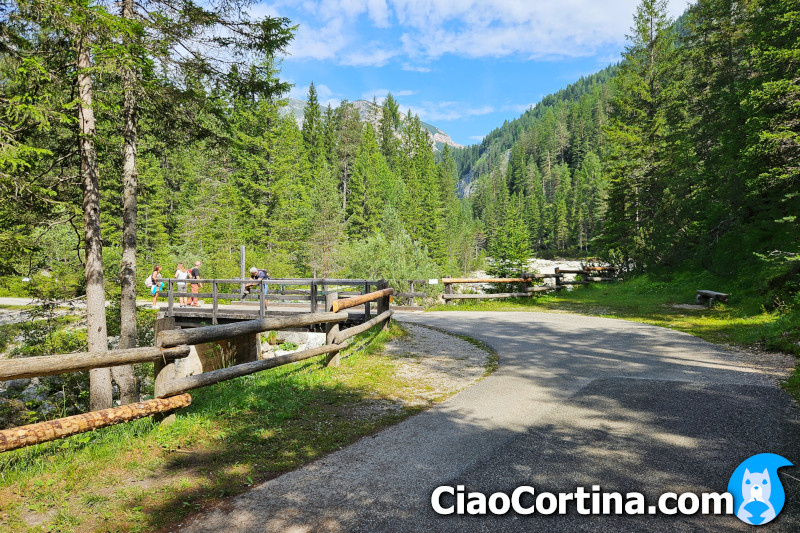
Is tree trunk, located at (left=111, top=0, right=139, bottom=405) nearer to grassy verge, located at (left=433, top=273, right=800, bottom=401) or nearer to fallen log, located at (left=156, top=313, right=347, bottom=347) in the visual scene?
fallen log, located at (left=156, top=313, right=347, bottom=347)

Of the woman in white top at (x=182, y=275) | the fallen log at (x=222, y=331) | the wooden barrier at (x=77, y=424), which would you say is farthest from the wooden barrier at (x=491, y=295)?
the wooden barrier at (x=77, y=424)

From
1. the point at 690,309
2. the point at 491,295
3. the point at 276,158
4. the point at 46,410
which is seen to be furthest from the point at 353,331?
the point at 276,158

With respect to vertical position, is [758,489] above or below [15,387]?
above

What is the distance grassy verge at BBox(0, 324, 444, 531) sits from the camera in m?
3.02

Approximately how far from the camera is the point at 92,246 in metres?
9.93

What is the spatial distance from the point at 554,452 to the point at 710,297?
44.9 feet

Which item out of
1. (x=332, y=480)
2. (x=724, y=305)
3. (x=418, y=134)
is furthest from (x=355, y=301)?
(x=418, y=134)

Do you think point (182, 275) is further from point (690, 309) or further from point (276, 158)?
point (276, 158)

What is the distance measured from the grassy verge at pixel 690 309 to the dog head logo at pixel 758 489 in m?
2.41

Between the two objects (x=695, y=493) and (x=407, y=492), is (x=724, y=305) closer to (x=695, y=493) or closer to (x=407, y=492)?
(x=695, y=493)

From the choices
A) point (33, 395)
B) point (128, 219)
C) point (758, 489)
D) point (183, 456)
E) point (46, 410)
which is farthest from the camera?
point (33, 395)

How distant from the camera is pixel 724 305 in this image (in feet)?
43.3

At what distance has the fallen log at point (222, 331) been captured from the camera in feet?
14.6

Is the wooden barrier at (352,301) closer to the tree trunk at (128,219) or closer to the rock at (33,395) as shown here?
the tree trunk at (128,219)
